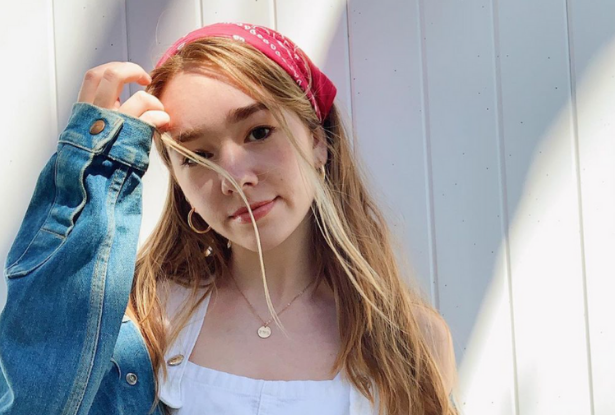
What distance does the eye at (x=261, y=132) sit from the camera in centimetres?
121

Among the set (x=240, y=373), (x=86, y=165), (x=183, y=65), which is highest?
(x=183, y=65)

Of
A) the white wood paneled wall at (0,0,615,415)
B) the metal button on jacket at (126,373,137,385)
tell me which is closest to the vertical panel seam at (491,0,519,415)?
the white wood paneled wall at (0,0,615,415)

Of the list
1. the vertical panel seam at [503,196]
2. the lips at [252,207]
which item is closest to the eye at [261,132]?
the lips at [252,207]

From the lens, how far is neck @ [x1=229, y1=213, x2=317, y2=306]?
1.40 meters

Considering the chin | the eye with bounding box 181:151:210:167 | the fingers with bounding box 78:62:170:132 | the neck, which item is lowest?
the neck

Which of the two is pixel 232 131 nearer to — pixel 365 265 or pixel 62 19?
pixel 365 265

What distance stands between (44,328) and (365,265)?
57cm

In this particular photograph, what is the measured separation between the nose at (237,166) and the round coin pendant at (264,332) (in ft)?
0.94

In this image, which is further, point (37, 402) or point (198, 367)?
point (198, 367)

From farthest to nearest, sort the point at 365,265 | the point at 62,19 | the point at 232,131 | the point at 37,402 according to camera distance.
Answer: the point at 62,19, the point at 365,265, the point at 232,131, the point at 37,402

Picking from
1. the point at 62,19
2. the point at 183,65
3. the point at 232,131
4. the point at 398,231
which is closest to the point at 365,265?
the point at 398,231

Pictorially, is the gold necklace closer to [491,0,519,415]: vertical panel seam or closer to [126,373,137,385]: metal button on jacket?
[126,373,137,385]: metal button on jacket

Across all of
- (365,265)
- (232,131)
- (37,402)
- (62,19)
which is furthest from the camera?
(62,19)

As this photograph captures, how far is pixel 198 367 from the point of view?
50.1 inches
